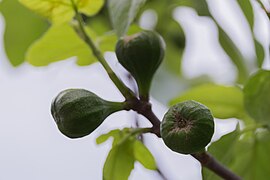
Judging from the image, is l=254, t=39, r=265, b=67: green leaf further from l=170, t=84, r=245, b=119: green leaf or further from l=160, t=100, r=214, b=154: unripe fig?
l=160, t=100, r=214, b=154: unripe fig

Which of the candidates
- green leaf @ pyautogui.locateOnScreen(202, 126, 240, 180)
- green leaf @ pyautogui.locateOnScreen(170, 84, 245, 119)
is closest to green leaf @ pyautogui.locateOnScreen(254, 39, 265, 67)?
green leaf @ pyautogui.locateOnScreen(170, 84, 245, 119)

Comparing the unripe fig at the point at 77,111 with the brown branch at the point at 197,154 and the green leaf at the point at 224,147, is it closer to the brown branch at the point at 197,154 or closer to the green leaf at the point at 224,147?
the brown branch at the point at 197,154

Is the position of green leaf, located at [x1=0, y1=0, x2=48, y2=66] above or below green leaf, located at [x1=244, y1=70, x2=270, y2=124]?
below

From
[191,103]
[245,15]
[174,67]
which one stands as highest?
[191,103]

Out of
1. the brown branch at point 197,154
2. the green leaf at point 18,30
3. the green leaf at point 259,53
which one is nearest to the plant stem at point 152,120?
the brown branch at point 197,154

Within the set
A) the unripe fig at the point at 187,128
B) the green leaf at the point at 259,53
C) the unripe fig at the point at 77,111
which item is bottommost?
the green leaf at the point at 259,53

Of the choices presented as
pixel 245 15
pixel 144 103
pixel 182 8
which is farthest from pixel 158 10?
pixel 144 103

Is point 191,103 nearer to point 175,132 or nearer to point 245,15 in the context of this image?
point 175,132
